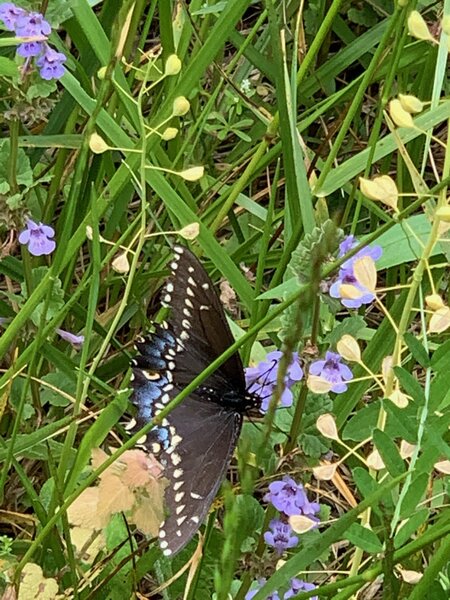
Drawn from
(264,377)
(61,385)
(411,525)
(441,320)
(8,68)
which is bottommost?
(61,385)

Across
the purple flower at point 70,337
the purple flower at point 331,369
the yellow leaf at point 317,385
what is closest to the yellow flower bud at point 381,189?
the yellow leaf at point 317,385

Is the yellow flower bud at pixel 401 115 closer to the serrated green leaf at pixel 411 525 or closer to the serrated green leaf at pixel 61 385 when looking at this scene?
the serrated green leaf at pixel 411 525

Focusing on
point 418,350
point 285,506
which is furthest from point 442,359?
point 285,506

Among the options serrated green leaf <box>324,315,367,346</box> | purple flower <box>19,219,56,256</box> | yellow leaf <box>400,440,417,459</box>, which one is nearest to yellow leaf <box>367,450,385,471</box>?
yellow leaf <box>400,440,417,459</box>

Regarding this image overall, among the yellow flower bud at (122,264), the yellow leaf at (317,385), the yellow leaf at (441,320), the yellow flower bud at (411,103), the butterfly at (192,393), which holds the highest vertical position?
the yellow flower bud at (411,103)

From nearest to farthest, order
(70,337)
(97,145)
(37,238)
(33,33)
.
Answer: (97,145) → (33,33) → (37,238) → (70,337)

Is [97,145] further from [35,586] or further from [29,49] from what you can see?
[35,586]

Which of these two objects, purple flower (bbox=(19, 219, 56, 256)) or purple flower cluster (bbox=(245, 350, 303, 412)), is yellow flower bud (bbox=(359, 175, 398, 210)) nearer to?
purple flower cluster (bbox=(245, 350, 303, 412))
